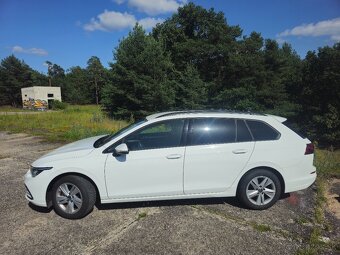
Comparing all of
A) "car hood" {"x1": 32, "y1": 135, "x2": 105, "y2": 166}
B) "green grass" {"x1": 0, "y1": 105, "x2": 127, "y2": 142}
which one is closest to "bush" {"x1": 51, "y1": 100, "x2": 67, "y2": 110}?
"green grass" {"x1": 0, "y1": 105, "x2": 127, "y2": 142}

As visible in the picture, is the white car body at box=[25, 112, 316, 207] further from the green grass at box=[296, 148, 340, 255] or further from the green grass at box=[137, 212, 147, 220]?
the green grass at box=[296, 148, 340, 255]

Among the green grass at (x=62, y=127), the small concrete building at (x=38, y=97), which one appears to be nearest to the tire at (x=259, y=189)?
the green grass at (x=62, y=127)

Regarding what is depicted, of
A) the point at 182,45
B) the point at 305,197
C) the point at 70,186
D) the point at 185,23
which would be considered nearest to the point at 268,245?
the point at 305,197

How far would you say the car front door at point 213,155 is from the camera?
4711 mm

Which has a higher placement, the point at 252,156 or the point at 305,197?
the point at 252,156

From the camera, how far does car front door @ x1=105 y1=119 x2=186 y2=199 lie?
462 cm

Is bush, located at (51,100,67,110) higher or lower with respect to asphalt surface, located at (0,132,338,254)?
higher

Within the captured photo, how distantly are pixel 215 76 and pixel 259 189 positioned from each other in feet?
141

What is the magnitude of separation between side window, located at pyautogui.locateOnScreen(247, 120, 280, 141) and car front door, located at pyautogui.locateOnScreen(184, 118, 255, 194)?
0.11 m

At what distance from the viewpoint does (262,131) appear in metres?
5.00

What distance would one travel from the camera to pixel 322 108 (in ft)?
111

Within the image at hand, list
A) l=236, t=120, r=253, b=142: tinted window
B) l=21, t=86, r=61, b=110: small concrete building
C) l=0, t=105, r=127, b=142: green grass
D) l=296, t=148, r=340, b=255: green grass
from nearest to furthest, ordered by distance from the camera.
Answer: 1. l=296, t=148, r=340, b=255: green grass
2. l=236, t=120, r=253, b=142: tinted window
3. l=0, t=105, r=127, b=142: green grass
4. l=21, t=86, r=61, b=110: small concrete building

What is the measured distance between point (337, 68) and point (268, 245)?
3538cm

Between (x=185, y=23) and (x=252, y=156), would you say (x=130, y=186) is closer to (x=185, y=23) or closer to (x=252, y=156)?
(x=252, y=156)
